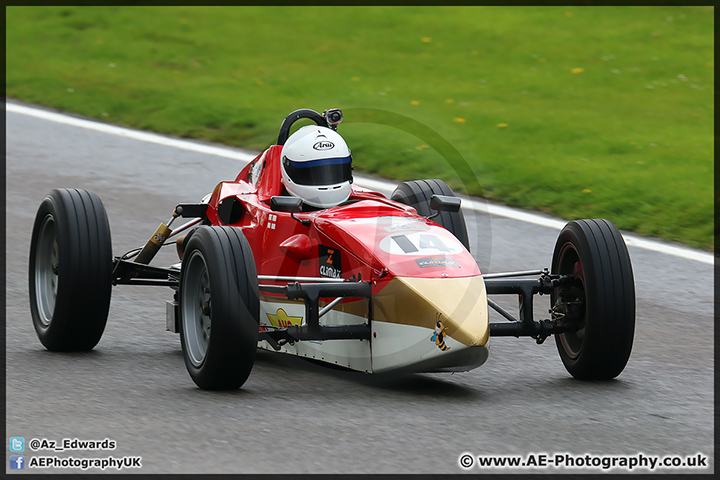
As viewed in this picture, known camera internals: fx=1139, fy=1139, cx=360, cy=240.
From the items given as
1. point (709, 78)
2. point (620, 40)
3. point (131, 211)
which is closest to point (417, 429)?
point (131, 211)

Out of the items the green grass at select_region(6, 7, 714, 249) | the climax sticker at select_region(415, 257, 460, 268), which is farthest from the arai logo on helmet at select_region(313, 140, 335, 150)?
the green grass at select_region(6, 7, 714, 249)

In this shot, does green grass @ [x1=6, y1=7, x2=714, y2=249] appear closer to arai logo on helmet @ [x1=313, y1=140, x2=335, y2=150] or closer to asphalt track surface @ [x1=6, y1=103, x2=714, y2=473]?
asphalt track surface @ [x1=6, y1=103, x2=714, y2=473]

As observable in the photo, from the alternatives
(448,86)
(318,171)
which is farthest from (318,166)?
(448,86)

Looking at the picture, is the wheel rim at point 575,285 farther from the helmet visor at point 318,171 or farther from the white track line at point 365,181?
the white track line at point 365,181

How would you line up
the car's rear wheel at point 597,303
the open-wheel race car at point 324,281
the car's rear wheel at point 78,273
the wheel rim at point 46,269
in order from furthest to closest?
the wheel rim at point 46,269 → the car's rear wheel at point 78,273 → the car's rear wheel at point 597,303 → the open-wheel race car at point 324,281

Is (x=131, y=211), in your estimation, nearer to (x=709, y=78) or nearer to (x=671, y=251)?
(x=671, y=251)

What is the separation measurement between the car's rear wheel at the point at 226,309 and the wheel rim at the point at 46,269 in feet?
5.24

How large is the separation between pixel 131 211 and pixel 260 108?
4682mm

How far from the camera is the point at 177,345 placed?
816cm

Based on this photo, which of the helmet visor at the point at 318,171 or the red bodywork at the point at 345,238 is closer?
the red bodywork at the point at 345,238

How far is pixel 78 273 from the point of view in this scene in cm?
747

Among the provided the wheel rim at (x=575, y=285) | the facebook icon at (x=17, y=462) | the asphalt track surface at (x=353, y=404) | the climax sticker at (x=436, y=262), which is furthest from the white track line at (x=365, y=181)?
the facebook icon at (x=17, y=462)

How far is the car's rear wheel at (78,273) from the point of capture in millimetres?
7492

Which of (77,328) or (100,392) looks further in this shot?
(77,328)
